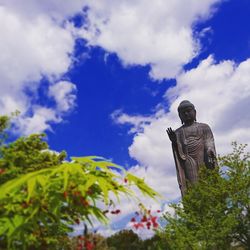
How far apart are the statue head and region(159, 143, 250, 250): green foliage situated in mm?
3547

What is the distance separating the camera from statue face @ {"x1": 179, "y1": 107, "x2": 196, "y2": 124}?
2855cm

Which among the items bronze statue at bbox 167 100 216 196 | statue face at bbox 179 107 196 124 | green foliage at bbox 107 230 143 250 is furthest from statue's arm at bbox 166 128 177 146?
green foliage at bbox 107 230 143 250

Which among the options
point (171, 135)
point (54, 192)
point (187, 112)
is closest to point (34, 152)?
point (54, 192)

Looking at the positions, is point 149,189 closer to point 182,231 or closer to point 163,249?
point 182,231

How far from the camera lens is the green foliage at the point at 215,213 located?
74.7ft

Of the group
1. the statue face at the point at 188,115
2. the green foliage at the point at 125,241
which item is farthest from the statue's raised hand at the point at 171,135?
the green foliage at the point at 125,241

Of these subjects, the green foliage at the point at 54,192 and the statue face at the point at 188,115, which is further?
the statue face at the point at 188,115

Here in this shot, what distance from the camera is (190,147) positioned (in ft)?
90.7

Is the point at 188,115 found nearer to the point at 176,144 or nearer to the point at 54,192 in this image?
the point at 176,144

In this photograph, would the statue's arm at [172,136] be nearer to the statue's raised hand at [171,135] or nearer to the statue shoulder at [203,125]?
the statue's raised hand at [171,135]

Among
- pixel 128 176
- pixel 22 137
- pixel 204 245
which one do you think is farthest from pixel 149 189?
pixel 204 245

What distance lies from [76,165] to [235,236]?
71.6 ft

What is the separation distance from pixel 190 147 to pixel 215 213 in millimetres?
4974

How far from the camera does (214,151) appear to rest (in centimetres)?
2722
